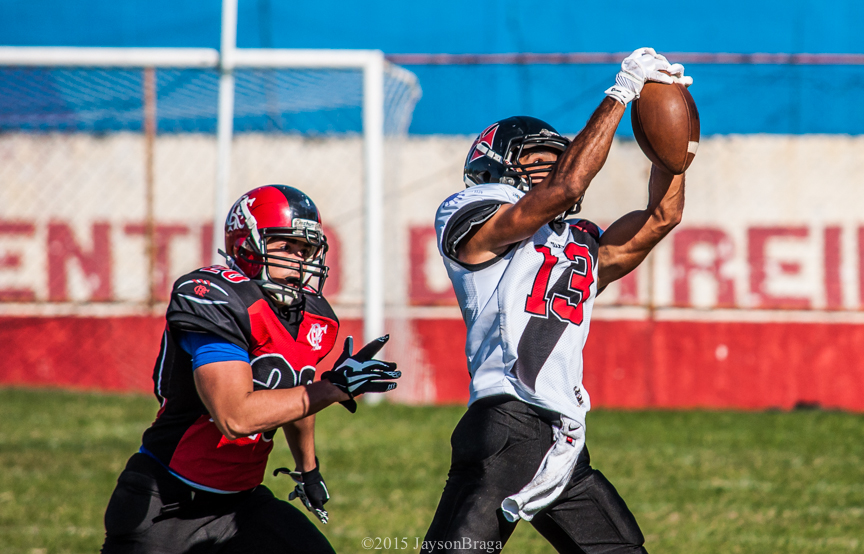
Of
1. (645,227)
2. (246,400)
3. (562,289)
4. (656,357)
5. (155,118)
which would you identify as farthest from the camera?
(155,118)

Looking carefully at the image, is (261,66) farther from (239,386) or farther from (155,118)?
(239,386)

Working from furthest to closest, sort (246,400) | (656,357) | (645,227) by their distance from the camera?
(656,357)
(645,227)
(246,400)

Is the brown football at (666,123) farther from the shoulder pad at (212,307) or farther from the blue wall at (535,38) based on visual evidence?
the blue wall at (535,38)

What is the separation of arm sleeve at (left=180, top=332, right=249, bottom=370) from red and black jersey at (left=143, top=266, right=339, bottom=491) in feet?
0.20

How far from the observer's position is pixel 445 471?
6.41m

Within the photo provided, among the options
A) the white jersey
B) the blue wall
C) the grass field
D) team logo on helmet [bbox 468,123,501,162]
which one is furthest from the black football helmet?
the blue wall

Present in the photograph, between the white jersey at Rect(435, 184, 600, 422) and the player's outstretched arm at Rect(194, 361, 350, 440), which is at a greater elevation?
the white jersey at Rect(435, 184, 600, 422)

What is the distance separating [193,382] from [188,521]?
0.45 metres

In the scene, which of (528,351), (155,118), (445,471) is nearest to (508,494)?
(528,351)

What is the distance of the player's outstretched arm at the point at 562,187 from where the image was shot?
2.69 meters

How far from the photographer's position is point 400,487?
597cm

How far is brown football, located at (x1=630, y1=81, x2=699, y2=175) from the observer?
302 cm

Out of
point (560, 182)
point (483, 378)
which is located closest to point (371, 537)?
point (483, 378)

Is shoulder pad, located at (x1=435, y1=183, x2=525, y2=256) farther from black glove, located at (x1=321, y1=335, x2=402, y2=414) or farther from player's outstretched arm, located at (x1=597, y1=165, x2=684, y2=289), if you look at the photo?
player's outstretched arm, located at (x1=597, y1=165, x2=684, y2=289)
